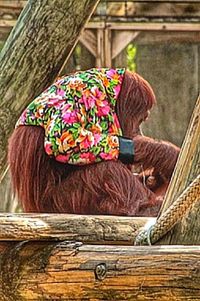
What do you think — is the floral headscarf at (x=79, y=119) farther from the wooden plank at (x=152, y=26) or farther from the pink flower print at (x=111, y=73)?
the wooden plank at (x=152, y=26)

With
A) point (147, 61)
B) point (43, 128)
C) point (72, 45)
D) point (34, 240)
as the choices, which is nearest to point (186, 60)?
point (147, 61)

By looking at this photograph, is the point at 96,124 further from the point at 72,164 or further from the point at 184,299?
the point at 184,299

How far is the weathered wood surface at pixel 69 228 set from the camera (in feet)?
6.13

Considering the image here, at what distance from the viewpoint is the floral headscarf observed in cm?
256

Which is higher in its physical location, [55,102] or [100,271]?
[55,102]

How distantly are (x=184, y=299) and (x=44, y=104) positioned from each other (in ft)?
3.56

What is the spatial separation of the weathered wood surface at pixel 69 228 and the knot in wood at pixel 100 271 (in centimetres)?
17

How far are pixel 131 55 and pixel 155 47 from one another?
192 millimetres

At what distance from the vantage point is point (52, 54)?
117 inches

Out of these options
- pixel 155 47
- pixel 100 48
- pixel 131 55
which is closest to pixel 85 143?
pixel 100 48

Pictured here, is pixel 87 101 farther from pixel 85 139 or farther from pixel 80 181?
pixel 80 181

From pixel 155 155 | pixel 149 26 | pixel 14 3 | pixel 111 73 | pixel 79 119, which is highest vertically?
pixel 14 3

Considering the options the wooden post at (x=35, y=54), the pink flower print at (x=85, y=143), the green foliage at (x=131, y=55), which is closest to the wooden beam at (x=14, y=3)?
the green foliage at (x=131, y=55)

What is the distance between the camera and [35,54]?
2.96m
